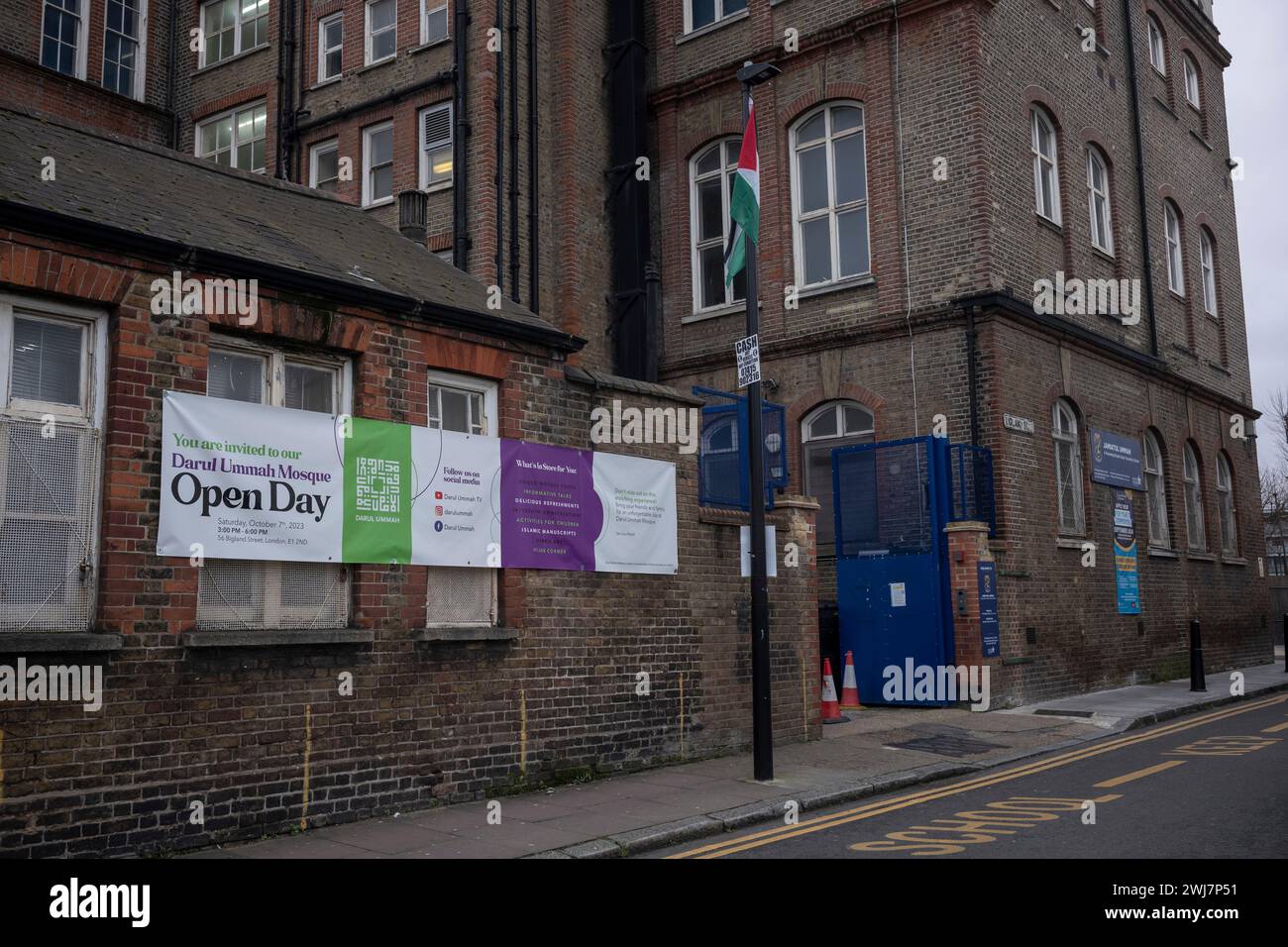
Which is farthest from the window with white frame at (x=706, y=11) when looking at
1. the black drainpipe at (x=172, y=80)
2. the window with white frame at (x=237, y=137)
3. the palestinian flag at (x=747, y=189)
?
the black drainpipe at (x=172, y=80)

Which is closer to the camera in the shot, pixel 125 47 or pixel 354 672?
pixel 354 672

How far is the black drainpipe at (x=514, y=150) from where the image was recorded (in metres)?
20.4

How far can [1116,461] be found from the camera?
20203 mm

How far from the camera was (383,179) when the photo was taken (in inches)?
888

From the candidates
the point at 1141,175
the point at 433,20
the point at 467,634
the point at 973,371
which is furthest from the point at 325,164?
the point at 467,634

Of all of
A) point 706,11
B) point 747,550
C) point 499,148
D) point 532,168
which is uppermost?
point 706,11

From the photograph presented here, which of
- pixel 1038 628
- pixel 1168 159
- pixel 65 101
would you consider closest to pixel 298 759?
pixel 1038 628

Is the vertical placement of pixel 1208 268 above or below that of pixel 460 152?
below

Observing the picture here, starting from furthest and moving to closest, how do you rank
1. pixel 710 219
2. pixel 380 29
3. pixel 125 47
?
pixel 125 47, pixel 380 29, pixel 710 219

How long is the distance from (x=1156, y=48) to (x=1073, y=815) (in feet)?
72.5

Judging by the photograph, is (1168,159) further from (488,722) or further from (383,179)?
(488,722)

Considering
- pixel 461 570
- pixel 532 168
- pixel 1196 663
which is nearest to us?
pixel 461 570

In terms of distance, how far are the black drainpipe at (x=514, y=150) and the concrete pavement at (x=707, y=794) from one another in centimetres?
989

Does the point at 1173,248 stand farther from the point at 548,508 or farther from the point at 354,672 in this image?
the point at 354,672
